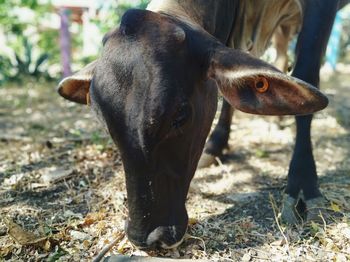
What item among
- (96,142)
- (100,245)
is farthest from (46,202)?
(96,142)

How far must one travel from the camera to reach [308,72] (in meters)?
2.81

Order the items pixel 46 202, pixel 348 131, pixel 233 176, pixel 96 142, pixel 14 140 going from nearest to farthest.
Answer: pixel 46 202
pixel 233 176
pixel 96 142
pixel 14 140
pixel 348 131

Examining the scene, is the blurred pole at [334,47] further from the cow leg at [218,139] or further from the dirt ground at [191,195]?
the cow leg at [218,139]

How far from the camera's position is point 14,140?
412 cm

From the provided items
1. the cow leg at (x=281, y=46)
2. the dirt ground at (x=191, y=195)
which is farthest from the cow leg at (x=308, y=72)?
the cow leg at (x=281, y=46)

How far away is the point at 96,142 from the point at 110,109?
187cm

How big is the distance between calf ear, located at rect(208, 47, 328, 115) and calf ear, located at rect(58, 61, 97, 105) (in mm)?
642

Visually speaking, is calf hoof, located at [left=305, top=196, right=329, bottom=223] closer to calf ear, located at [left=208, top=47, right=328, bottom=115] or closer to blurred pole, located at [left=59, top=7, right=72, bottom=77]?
calf ear, located at [left=208, top=47, right=328, bottom=115]

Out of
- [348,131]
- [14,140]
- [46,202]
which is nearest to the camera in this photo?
[46,202]

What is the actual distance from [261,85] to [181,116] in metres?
0.36

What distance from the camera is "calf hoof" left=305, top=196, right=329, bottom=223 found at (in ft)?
8.53

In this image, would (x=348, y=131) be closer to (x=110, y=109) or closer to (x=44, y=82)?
(x=110, y=109)

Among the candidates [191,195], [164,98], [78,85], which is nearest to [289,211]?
[191,195]

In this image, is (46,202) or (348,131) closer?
(46,202)
